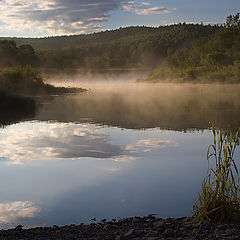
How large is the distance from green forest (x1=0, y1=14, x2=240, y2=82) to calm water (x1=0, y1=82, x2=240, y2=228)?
38872mm

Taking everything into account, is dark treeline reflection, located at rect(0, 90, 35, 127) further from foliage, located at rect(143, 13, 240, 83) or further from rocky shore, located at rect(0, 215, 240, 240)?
foliage, located at rect(143, 13, 240, 83)

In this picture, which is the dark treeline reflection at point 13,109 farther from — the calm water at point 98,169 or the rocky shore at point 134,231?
the rocky shore at point 134,231

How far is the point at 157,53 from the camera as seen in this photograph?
123500mm

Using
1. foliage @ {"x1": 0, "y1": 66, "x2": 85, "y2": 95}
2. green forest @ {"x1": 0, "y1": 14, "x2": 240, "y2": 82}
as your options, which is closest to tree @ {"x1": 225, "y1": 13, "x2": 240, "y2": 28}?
green forest @ {"x1": 0, "y1": 14, "x2": 240, "y2": 82}

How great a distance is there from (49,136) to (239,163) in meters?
7.91

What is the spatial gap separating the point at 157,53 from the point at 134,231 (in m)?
120

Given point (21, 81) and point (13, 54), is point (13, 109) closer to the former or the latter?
point (21, 81)

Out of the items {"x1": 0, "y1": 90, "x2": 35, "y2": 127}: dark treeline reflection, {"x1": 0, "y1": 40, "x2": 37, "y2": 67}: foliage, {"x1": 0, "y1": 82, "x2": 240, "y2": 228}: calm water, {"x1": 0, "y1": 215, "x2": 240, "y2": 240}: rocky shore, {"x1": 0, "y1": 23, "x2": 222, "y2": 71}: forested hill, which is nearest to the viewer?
{"x1": 0, "y1": 215, "x2": 240, "y2": 240}: rocky shore

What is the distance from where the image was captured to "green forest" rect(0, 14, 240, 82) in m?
69.8

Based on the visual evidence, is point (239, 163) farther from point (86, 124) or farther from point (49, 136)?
point (86, 124)

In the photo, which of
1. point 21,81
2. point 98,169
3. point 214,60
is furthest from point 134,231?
point 214,60

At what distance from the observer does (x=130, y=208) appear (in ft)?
24.1

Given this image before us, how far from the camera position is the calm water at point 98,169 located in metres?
7.30

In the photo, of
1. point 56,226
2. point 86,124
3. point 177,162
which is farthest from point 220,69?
point 56,226
